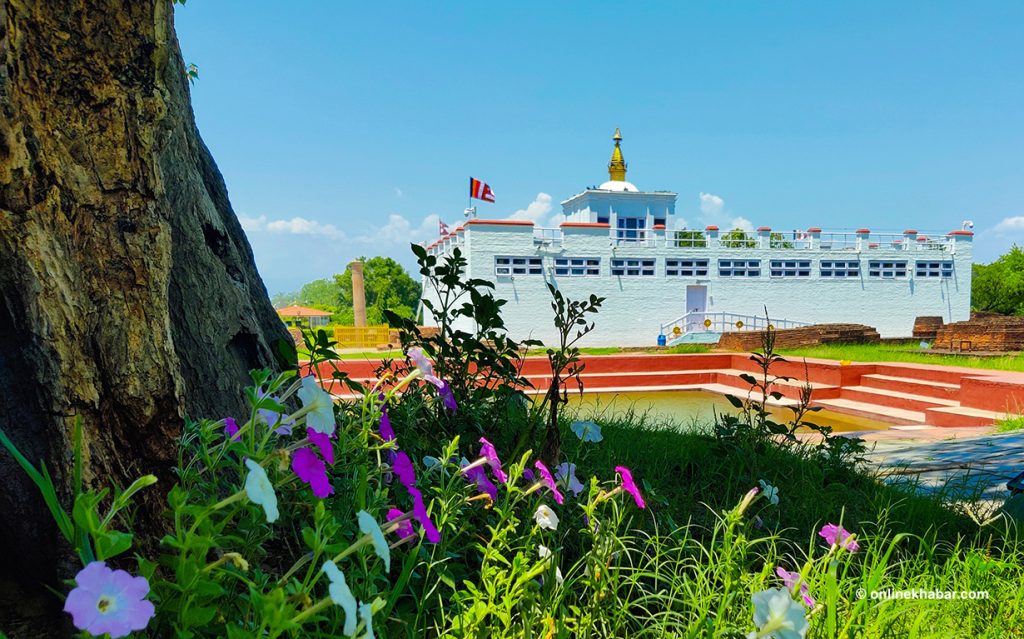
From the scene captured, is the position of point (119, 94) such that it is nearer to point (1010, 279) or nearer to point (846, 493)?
point (846, 493)

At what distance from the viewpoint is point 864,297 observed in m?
23.8

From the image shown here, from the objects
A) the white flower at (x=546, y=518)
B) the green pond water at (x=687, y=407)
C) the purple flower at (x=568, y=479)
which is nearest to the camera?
the white flower at (x=546, y=518)

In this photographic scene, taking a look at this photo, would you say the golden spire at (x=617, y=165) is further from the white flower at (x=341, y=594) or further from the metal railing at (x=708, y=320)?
the white flower at (x=341, y=594)

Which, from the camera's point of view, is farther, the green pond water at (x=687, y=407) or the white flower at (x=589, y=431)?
the green pond water at (x=687, y=407)

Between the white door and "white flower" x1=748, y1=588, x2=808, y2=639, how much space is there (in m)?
22.4

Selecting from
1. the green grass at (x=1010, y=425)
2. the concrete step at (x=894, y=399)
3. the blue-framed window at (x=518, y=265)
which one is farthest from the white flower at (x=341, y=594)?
the blue-framed window at (x=518, y=265)

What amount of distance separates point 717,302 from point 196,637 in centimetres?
2361

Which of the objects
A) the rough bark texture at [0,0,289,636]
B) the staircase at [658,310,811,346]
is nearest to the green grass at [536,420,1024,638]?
the rough bark texture at [0,0,289,636]

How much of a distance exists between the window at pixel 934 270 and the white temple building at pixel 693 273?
0.14 feet

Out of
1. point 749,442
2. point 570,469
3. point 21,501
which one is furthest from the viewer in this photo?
point 749,442

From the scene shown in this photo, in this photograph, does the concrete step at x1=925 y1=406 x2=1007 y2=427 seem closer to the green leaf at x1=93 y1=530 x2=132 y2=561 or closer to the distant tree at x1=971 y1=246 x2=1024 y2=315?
the green leaf at x1=93 y1=530 x2=132 y2=561

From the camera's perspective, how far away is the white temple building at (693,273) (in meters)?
21.0

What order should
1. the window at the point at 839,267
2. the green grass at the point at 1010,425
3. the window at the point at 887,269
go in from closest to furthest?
the green grass at the point at 1010,425 → the window at the point at 839,267 → the window at the point at 887,269

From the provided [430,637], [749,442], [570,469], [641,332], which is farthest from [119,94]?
[641,332]
